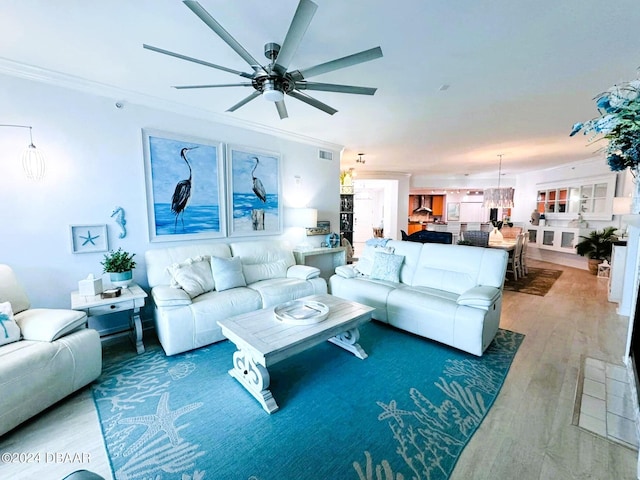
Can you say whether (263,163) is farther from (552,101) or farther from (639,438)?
(639,438)

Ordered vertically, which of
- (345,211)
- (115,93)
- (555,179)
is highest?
(115,93)

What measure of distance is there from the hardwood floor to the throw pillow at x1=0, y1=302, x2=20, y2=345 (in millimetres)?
588

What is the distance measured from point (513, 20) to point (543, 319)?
3.50 metres

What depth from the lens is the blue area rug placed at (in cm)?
152

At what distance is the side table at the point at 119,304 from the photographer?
7.89 ft

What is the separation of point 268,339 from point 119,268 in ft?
6.24

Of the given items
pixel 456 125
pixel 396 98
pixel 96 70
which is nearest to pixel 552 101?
pixel 456 125

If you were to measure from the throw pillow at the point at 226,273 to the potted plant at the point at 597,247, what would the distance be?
7.37 metres

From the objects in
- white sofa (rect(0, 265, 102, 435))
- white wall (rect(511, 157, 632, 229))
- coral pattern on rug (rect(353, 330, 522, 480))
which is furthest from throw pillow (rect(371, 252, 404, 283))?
white wall (rect(511, 157, 632, 229))

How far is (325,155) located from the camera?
5.12 m

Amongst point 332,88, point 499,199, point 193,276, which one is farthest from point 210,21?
point 499,199

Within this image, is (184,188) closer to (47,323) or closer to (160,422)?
(47,323)

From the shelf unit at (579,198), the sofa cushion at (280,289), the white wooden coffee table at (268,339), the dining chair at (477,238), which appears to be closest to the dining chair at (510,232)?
the shelf unit at (579,198)

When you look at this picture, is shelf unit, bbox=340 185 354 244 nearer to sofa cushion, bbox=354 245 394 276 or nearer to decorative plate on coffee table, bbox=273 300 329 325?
sofa cushion, bbox=354 245 394 276
